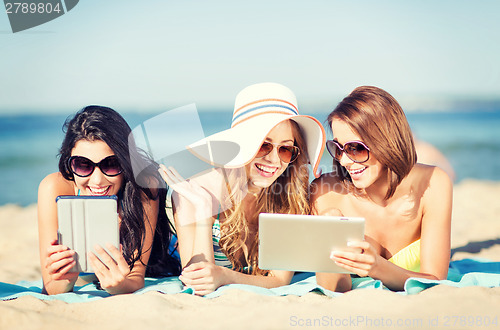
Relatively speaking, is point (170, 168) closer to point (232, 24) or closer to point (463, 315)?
point (463, 315)

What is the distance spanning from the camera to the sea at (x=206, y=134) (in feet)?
40.8

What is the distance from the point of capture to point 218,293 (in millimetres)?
3064

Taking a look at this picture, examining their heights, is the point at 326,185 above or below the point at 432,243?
above

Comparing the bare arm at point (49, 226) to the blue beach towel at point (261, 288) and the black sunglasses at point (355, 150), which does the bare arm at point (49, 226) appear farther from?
the black sunglasses at point (355, 150)

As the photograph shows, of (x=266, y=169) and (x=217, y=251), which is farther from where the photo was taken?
(x=217, y=251)

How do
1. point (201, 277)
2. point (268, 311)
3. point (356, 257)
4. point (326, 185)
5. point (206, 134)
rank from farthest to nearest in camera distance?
point (206, 134) < point (326, 185) < point (201, 277) < point (356, 257) < point (268, 311)

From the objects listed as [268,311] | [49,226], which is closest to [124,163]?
[49,226]

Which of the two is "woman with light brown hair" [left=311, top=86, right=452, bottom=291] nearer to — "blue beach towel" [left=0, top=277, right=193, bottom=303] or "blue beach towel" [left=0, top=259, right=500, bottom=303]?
"blue beach towel" [left=0, top=259, right=500, bottom=303]

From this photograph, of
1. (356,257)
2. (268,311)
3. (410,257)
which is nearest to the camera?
(268,311)

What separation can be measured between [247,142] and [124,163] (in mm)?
831

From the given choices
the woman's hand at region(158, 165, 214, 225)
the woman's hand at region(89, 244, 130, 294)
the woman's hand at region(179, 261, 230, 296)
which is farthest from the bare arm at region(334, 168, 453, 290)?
the woman's hand at region(89, 244, 130, 294)

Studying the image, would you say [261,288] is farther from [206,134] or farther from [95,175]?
[206,134]

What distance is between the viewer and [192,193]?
3281mm

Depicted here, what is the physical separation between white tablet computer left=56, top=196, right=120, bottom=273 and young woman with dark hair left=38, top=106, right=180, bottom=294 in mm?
194
